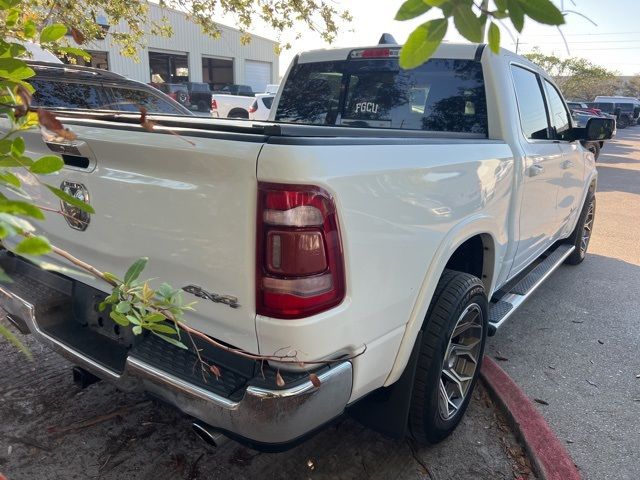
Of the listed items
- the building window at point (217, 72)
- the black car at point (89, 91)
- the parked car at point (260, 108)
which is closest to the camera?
the black car at point (89, 91)

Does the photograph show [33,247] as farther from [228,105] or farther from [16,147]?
[228,105]

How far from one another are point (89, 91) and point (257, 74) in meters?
36.2

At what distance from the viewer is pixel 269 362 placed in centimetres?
185

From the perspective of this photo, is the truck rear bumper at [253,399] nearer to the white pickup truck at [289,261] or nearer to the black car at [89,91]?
the white pickup truck at [289,261]

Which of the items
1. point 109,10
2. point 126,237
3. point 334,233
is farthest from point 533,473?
point 109,10

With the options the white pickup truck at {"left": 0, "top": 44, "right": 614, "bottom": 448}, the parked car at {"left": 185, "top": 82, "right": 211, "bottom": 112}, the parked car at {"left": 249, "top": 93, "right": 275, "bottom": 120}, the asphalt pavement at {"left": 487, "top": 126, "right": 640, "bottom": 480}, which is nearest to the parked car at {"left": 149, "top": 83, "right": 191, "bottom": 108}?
the parked car at {"left": 185, "top": 82, "right": 211, "bottom": 112}

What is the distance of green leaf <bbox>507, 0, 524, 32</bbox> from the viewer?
3.12ft

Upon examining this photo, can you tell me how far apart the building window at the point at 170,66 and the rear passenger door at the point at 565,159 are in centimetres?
3163

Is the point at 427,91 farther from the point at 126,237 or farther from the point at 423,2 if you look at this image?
the point at 423,2

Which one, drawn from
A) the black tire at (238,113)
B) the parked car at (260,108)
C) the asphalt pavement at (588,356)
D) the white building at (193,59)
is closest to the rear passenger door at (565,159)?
the asphalt pavement at (588,356)

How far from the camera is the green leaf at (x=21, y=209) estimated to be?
96cm

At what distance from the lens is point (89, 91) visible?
4.93 meters

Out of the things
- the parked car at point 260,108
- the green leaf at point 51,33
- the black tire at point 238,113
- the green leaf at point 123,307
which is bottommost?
Result: the black tire at point 238,113

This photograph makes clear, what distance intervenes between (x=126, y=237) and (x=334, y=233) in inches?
36.8
